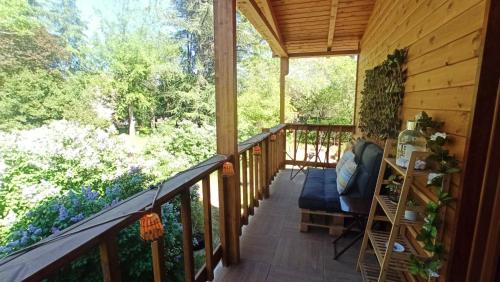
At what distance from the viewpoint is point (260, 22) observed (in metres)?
3.01

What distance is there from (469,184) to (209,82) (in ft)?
33.1

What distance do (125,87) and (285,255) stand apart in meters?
9.83

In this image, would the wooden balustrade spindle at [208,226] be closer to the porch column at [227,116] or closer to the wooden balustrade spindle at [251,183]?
the porch column at [227,116]

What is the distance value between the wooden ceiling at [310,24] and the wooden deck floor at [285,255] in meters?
2.32

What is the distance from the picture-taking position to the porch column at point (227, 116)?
5.68 ft

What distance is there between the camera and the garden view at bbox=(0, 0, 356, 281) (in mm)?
5164

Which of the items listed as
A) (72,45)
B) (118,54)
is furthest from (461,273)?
(72,45)

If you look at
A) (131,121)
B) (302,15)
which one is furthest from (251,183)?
(131,121)

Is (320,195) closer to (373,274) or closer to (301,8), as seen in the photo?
(373,274)

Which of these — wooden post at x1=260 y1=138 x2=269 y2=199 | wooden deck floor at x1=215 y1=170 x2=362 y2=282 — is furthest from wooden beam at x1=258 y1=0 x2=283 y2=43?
wooden deck floor at x1=215 y1=170 x2=362 y2=282

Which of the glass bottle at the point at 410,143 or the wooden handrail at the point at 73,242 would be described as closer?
the wooden handrail at the point at 73,242

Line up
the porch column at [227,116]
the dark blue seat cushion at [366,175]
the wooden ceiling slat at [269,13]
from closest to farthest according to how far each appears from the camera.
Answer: the porch column at [227,116] → the dark blue seat cushion at [366,175] → the wooden ceiling slat at [269,13]

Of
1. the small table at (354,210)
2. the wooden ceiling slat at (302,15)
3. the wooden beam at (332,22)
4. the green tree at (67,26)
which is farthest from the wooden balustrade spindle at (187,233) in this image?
the green tree at (67,26)

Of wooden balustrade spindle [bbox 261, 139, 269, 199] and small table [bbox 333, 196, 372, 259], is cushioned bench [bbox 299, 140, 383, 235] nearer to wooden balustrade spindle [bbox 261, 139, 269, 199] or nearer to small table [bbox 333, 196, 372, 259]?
small table [bbox 333, 196, 372, 259]
